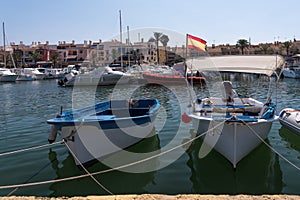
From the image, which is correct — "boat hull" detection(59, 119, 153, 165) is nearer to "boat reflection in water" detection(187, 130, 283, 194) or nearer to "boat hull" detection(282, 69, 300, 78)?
"boat reflection in water" detection(187, 130, 283, 194)

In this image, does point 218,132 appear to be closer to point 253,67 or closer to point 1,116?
point 253,67

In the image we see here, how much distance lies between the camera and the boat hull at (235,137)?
7.77 metres

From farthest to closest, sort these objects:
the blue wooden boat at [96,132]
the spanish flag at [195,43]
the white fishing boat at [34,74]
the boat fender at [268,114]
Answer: the white fishing boat at [34,74], the spanish flag at [195,43], the boat fender at [268,114], the blue wooden boat at [96,132]

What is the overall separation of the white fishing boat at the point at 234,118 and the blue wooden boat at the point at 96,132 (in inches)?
84.8

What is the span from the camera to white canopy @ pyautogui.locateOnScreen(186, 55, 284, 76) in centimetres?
1083

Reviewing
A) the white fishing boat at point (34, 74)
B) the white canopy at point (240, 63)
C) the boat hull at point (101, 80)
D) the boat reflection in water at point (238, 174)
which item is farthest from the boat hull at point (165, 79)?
the white fishing boat at point (34, 74)

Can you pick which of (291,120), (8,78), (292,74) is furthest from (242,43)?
(291,120)

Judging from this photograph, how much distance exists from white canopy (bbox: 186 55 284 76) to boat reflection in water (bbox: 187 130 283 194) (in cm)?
353

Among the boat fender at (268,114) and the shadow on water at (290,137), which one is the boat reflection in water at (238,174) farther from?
Result: the shadow on water at (290,137)

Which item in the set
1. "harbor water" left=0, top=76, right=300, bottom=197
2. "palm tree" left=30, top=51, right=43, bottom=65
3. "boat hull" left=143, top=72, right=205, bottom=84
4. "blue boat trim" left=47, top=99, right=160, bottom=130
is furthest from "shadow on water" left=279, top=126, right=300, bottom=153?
"palm tree" left=30, top=51, right=43, bottom=65

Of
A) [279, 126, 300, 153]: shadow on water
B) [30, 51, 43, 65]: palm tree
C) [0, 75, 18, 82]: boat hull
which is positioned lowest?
[279, 126, 300, 153]: shadow on water

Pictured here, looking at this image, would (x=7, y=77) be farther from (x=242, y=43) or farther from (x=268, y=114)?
(x=242, y=43)

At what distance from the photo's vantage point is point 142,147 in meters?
10.4

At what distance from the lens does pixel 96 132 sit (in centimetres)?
836
